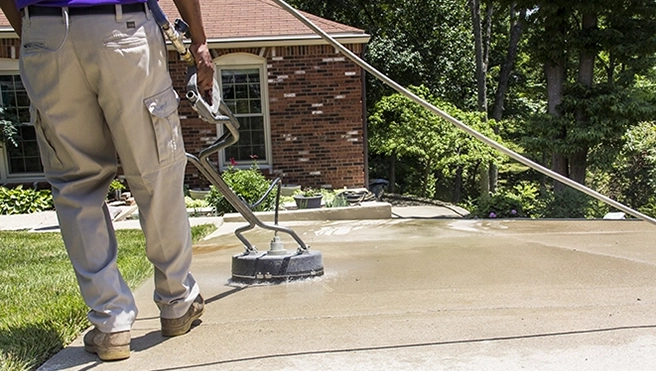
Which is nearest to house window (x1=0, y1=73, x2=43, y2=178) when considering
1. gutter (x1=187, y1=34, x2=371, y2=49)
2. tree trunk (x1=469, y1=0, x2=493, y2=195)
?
gutter (x1=187, y1=34, x2=371, y2=49)

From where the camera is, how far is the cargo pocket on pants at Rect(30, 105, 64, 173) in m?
2.50

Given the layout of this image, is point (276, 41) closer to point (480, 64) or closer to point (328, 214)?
point (328, 214)

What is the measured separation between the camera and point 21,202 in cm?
1066

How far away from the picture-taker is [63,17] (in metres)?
2.33

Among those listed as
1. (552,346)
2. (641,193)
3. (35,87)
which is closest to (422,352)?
(552,346)

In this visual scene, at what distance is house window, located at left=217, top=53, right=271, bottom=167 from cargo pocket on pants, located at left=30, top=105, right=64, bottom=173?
9.53 meters

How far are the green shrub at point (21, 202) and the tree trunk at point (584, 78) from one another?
9116 mm

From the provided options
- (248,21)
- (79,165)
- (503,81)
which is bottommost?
(79,165)

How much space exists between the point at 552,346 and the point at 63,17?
220 cm

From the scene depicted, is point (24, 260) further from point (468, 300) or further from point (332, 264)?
point (468, 300)

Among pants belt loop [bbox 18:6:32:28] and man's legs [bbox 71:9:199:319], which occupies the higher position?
pants belt loop [bbox 18:6:32:28]

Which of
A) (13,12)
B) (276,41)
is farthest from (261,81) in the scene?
(13,12)

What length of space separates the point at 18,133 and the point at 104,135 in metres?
10.6

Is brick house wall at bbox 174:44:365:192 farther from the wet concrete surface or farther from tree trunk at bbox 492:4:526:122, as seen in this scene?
tree trunk at bbox 492:4:526:122
